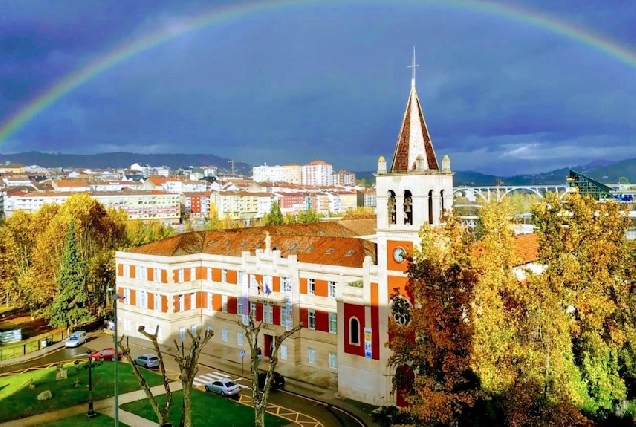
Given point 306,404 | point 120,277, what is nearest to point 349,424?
point 306,404

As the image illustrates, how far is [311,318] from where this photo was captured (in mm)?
47938

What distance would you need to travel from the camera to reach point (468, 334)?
2456 cm

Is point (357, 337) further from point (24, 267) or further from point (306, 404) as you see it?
point (24, 267)

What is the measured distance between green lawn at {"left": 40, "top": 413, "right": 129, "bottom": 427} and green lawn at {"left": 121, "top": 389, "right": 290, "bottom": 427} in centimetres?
191

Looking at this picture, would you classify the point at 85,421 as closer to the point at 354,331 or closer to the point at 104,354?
the point at 104,354

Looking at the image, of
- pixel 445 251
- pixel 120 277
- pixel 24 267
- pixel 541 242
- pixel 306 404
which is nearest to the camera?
pixel 445 251

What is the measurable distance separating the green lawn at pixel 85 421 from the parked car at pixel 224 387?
723cm

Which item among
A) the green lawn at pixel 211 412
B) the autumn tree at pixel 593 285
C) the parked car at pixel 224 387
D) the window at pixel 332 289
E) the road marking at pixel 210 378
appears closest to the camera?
the autumn tree at pixel 593 285

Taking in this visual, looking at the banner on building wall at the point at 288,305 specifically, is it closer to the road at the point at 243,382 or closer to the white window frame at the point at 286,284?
the white window frame at the point at 286,284

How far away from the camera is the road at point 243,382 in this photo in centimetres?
3831

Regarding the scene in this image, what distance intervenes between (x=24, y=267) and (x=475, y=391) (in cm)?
6244

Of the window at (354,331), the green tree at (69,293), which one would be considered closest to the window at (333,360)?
the window at (354,331)

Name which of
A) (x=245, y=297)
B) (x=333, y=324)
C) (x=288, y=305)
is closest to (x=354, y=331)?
(x=333, y=324)

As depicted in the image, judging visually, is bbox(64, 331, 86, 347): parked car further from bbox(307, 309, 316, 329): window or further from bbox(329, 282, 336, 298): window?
bbox(329, 282, 336, 298): window
